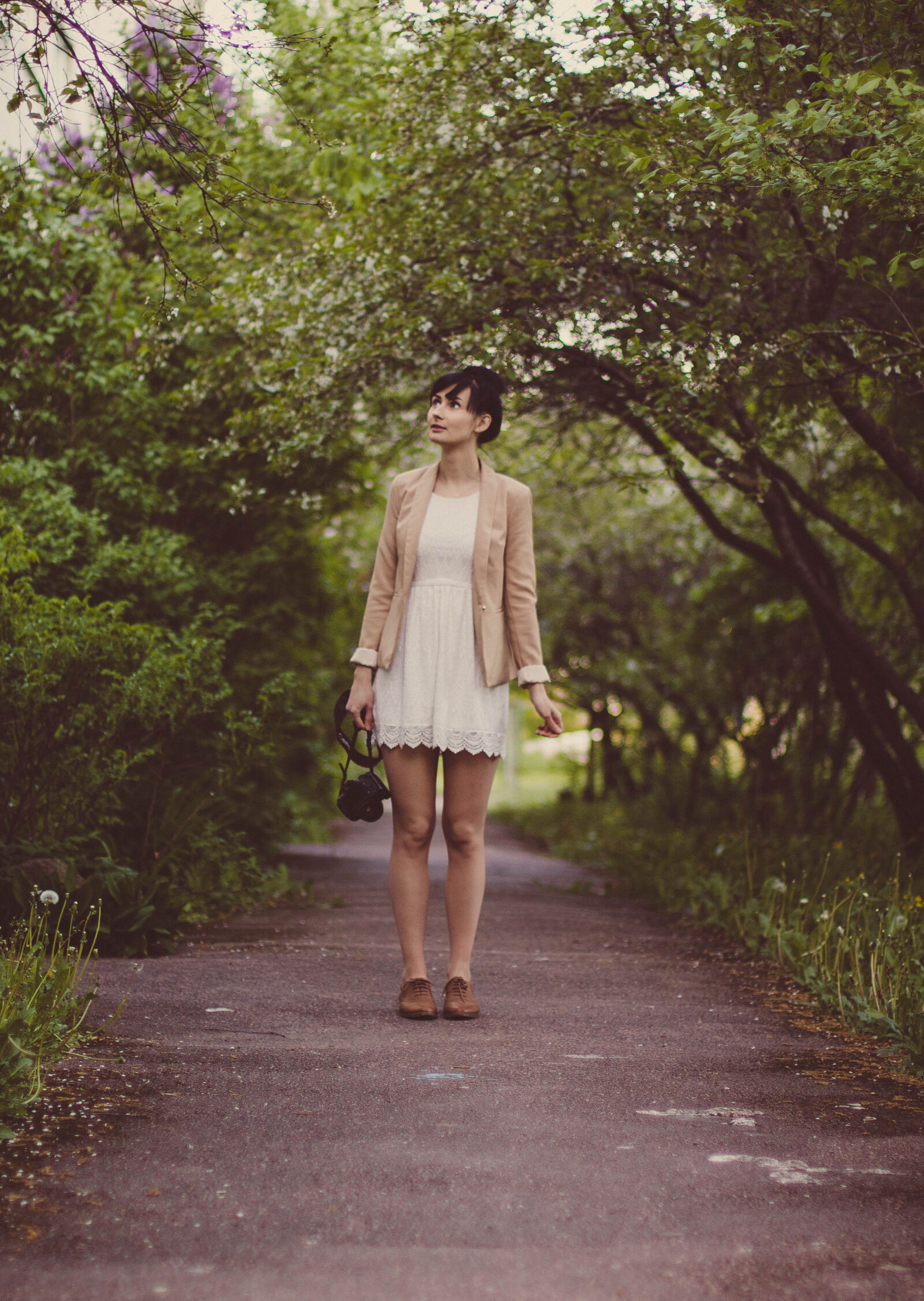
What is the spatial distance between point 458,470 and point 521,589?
457 mm

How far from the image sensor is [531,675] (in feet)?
13.1

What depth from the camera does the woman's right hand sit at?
3.98 meters

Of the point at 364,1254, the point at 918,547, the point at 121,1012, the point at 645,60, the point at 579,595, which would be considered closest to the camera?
the point at 364,1254

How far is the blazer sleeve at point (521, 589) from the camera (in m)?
4.05

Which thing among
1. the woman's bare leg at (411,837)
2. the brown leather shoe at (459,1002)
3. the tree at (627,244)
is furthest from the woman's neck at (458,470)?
the brown leather shoe at (459,1002)

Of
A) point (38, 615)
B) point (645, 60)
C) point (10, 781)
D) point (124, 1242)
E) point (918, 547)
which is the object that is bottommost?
point (124, 1242)

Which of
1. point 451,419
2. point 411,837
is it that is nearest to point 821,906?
point 411,837

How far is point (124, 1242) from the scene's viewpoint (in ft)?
7.11

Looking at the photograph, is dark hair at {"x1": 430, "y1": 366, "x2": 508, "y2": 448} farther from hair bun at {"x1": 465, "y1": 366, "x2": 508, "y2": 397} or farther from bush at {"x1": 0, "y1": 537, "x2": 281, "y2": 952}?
bush at {"x1": 0, "y1": 537, "x2": 281, "y2": 952}

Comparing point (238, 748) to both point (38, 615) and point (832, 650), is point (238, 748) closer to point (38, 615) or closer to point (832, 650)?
point (38, 615)

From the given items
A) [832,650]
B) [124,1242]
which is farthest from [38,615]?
[832,650]

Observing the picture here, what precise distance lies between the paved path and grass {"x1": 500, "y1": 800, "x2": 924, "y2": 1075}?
27 cm

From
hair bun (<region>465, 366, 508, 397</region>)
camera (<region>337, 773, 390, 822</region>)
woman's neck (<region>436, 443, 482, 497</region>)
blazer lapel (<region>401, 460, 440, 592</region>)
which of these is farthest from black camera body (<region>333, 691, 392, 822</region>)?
hair bun (<region>465, 366, 508, 397</region>)

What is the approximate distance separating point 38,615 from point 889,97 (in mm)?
3438
